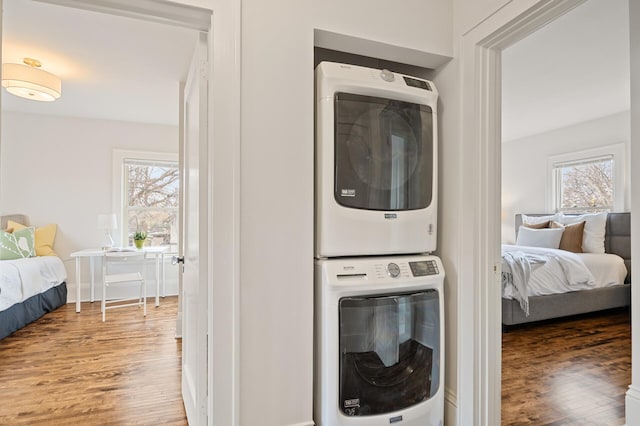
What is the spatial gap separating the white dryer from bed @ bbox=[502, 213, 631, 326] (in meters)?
2.12

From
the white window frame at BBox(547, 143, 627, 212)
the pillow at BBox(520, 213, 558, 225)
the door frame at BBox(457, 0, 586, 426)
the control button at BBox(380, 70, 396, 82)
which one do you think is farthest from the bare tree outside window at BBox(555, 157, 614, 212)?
the control button at BBox(380, 70, 396, 82)

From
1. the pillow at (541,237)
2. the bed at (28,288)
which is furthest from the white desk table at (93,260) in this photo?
the pillow at (541,237)

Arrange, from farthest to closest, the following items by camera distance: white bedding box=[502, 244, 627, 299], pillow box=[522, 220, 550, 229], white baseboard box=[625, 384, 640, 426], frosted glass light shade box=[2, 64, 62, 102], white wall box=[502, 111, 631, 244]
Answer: pillow box=[522, 220, 550, 229]
white wall box=[502, 111, 631, 244]
white bedding box=[502, 244, 627, 299]
frosted glass light shade box=[2, 64, 62, 102]
white baseboard box=[625, 384, 640, 426]

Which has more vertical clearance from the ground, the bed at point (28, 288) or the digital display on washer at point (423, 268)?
the digital display on washer at point (423, 268)

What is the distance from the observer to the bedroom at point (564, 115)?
2.54 metres

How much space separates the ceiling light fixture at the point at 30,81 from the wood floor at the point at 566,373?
408 cm

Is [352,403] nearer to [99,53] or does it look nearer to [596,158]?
[99,53]

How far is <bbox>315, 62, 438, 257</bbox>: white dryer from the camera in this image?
5.06ft

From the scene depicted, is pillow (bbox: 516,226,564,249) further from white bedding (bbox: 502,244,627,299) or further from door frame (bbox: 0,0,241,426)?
door frame (bbox: 0,0,241,426)

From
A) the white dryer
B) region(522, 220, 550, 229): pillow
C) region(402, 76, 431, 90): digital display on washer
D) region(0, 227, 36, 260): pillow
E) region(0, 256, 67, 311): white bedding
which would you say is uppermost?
region(402, 76, 431, 90): digital display on washer

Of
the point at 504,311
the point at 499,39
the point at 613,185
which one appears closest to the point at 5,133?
the point at 499,39

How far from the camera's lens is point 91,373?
2471 mm

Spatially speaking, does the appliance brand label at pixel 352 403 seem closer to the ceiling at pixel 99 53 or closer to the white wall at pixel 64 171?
the ceiling at pixel 99 53

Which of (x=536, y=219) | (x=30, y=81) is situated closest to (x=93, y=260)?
(x=30, y=81)
